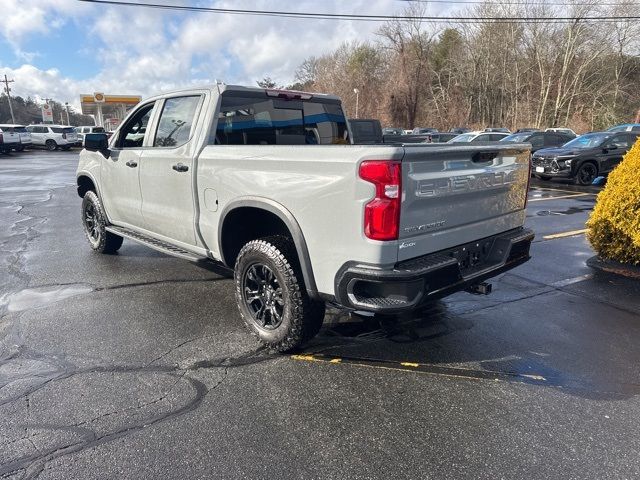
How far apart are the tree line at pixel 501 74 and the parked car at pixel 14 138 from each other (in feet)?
118

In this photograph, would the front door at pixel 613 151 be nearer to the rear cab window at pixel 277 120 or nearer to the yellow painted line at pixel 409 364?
the rear cab window at pixel 277 120

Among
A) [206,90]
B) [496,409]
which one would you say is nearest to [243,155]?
[206,90]

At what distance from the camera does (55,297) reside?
470 cm

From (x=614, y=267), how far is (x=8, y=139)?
35853 mm

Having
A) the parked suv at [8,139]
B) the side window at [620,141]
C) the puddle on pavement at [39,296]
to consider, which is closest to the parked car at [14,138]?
the parked suv at [8,139]

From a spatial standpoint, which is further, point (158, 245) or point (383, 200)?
point (158, 245)

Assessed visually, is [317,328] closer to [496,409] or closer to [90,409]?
[496,409]

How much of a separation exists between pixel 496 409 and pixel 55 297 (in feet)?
14.1

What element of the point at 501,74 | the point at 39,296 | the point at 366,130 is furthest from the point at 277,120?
the point at 501,74

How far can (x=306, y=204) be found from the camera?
9.86 feet

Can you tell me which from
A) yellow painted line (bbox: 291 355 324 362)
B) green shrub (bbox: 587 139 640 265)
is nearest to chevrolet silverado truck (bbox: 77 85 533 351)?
yellow painted line (bbox: 291 355 324 362)

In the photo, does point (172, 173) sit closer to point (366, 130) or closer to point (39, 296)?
point (39, 296)

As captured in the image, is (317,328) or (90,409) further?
(317,328)

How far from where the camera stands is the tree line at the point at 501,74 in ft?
136
